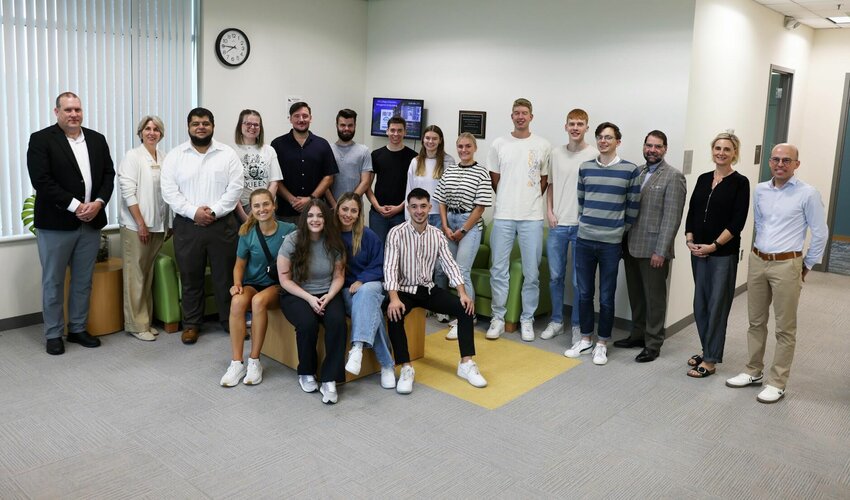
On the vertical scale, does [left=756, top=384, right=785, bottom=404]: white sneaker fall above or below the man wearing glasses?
below

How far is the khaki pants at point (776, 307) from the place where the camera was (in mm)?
4078

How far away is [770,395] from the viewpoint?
4.20 metres

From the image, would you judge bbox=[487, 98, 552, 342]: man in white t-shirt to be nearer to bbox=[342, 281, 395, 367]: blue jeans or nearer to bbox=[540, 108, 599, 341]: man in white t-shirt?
bbox=[540, 108, 599, 341]: man in white t-shirt

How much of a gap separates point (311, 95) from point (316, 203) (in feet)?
9.48

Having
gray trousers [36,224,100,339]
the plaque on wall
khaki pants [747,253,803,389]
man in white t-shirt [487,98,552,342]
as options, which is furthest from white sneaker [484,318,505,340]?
gray trousers [36,224,100,339]

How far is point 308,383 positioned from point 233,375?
0.47 meters

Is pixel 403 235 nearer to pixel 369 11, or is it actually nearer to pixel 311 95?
pixel 311 95

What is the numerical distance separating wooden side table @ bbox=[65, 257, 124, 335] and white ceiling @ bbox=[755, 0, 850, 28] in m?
5.67

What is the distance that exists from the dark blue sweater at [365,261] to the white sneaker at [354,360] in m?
0.43

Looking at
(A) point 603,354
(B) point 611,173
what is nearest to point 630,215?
(B) point 611,173

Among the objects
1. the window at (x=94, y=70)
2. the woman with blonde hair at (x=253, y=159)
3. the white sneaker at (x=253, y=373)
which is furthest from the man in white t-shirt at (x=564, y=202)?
the window at (x=94, y=70)

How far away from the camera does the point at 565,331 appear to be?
18.4ft

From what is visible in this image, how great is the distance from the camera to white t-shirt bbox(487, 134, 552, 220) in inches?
204

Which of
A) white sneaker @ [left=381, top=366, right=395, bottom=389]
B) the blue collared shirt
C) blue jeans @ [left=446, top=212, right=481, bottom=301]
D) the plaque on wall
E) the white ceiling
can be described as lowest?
white sneaker @ [left=381, top=366, right=395, bottom=389]
